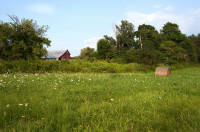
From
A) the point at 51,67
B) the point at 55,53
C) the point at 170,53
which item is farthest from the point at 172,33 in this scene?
the point at 55,53

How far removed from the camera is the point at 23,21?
1808cm

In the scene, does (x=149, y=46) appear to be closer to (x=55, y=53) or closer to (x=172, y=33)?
(x=172, y=33)

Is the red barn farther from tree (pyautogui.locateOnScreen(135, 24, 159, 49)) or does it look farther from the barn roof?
tree (pyautogui.locateOnScreen(135, 24, 159, 49))

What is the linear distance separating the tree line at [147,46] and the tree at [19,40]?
8993 millimetres

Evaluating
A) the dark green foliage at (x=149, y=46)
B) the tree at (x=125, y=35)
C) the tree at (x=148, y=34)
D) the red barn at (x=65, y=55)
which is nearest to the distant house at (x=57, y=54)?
the red barn at (x=65, y=55)

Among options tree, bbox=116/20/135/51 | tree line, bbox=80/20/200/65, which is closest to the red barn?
tree line, bbox=80/20/200/65

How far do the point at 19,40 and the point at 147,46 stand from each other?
18.9 m

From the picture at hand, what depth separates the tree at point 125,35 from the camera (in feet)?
99.1

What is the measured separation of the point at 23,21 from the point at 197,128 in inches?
849

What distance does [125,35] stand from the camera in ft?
101

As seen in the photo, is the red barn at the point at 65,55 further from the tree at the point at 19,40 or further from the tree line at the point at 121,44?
the tree at the point at 19,40

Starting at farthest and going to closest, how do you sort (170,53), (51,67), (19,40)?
(170,53) < (19,40) < (51,67)

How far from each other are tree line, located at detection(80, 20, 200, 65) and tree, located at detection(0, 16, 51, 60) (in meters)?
8.99

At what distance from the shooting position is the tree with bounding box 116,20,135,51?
99.1 ft
